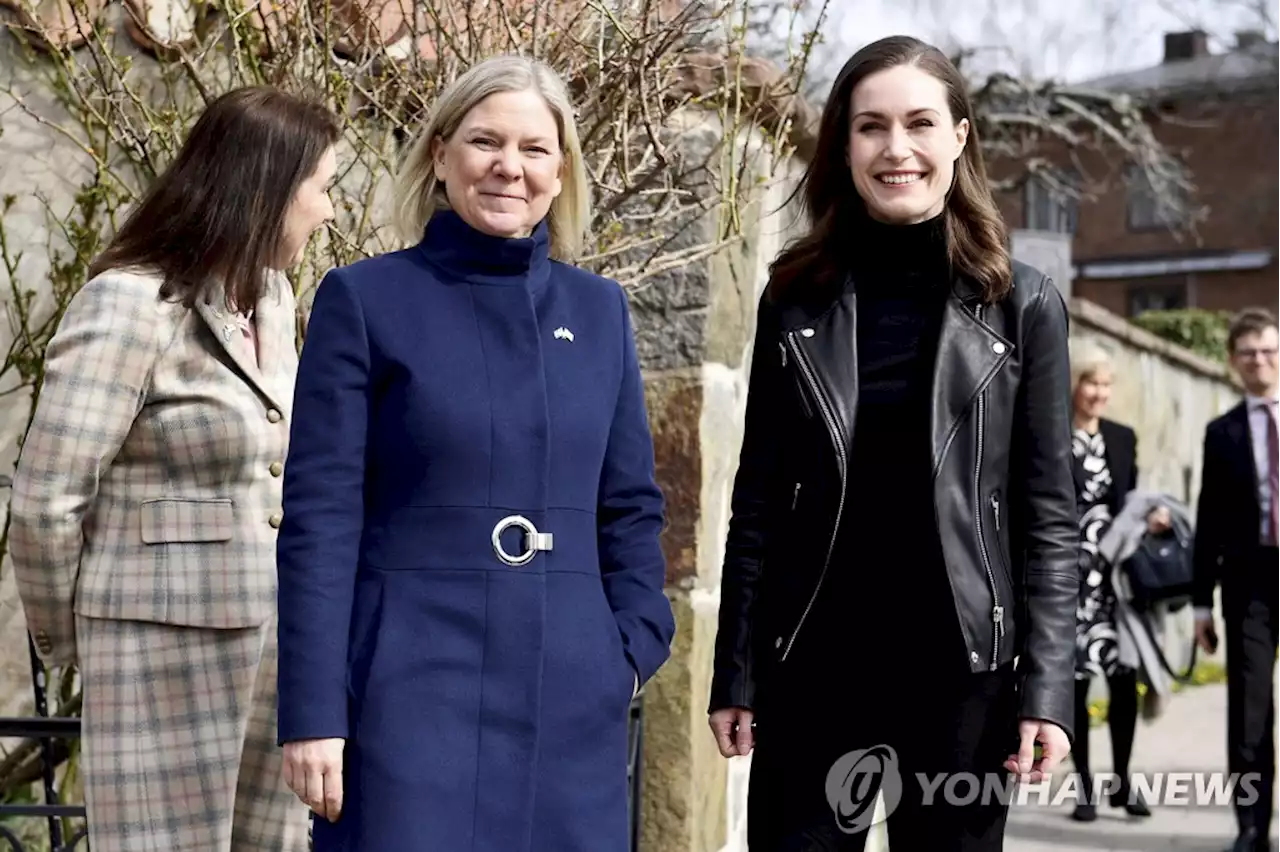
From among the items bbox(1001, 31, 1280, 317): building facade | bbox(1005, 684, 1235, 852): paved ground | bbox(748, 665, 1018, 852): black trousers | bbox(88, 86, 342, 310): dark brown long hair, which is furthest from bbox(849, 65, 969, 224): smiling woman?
bbox(1001, 31, 1280, 317): building facade

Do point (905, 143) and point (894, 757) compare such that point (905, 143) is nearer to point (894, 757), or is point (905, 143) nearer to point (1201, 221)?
point (894, 757)

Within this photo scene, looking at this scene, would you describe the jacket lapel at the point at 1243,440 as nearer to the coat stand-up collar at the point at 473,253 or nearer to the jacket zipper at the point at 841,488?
the jacket zipper at the point at 841,488

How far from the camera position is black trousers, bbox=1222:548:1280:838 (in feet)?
18.7

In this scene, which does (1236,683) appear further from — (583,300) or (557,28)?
(583,300)

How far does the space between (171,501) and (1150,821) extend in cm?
492

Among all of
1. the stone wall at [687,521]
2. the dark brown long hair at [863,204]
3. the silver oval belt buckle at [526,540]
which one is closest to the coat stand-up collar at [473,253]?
the silver oval belt buckle at [526,540]

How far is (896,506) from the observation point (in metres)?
2.43

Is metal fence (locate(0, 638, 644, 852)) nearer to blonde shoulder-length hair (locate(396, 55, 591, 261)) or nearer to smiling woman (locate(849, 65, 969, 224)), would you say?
blonde shoulder-length hair (locate(396, 55, 591, 261))

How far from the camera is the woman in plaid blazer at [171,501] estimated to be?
2.67m

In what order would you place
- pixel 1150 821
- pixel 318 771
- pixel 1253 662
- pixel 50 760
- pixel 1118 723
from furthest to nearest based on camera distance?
pixel 1118 723
pixel 1150 821
pixel 1253 662
pixel 50 760
pixel 318 771

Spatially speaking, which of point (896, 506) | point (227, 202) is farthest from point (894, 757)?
point (227, 202)

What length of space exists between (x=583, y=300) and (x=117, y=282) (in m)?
0.83

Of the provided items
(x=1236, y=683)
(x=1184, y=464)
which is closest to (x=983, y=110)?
(x=1184, y=464)

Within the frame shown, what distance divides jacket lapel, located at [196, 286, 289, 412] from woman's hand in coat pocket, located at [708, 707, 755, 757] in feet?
3.11
